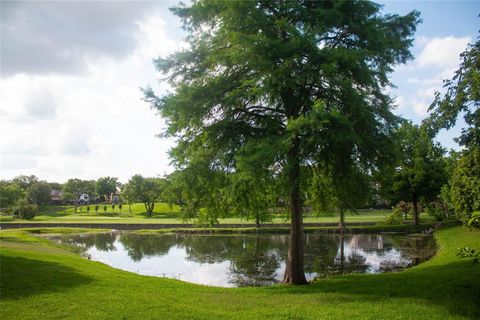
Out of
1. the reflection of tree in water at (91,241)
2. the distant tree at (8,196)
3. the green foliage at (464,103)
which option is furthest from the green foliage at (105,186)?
the green foliage at (464,103)

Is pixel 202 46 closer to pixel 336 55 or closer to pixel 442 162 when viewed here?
pixel 336 55

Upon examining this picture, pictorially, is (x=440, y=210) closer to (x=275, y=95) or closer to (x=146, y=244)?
(x=146, y=244)

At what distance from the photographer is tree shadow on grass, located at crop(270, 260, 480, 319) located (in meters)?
11.4

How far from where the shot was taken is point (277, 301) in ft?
41.4

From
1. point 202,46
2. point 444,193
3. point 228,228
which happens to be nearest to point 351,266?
point 202,46

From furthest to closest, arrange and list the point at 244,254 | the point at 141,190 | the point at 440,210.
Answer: the point at 141,190
the point at 440,210
the point at 244,254

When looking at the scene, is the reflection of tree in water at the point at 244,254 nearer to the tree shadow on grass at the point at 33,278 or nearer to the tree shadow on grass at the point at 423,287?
the tree shadow on grass at the point at 423,287

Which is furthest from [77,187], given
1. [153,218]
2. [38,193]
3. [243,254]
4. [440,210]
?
[243,254]

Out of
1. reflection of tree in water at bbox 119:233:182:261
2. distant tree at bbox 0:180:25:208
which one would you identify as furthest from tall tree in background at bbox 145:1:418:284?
distant tree at bbox 0:180:25:208

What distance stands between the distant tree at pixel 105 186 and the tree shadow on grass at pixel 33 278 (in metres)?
135

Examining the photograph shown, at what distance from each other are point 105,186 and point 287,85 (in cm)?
14499

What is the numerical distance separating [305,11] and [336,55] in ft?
8.80

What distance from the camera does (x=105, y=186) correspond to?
149250 mm

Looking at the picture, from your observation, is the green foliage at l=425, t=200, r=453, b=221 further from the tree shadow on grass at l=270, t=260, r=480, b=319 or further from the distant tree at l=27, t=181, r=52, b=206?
the distant tree at l=27, t=181, r=52, b=206
